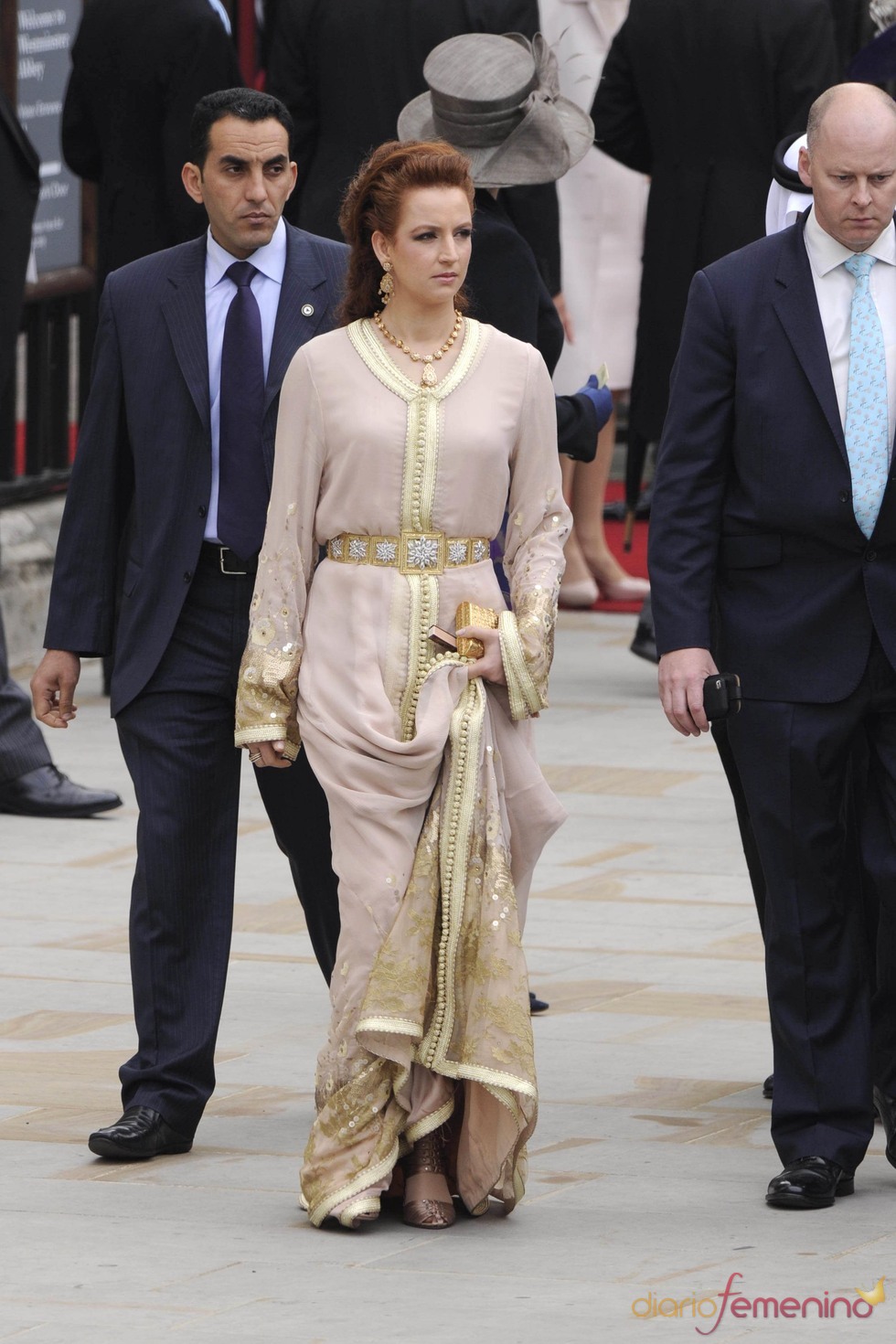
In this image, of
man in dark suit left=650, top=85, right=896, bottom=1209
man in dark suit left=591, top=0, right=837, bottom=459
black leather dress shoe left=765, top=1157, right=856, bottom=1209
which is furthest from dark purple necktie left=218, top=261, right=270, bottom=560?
man in dark suit left=591, top=0, right=837, bottom=459

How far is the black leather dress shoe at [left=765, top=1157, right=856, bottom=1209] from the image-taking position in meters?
5.17

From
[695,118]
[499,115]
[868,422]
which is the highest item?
[695,118]

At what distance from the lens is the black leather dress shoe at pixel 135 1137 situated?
5.44m

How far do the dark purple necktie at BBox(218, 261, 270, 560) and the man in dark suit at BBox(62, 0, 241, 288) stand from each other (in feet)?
13.1

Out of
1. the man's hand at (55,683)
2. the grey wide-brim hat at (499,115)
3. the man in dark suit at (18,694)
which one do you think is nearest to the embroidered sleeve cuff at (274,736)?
the man's hand at (55,683)

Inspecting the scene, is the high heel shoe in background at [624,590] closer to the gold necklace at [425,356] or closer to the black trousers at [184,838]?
the black trousers at [184,838]

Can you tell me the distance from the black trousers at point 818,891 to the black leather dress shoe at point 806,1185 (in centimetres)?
5

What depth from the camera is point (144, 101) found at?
966 cm

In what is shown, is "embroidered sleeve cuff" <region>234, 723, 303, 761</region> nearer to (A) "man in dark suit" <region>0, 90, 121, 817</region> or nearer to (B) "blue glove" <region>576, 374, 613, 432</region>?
(B) "blue glove" <region>576, 374, 613, 432</region>

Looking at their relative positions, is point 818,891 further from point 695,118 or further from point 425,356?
point 695,118

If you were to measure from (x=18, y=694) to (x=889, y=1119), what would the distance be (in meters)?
3.94

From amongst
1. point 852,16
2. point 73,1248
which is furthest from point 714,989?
point 852,16

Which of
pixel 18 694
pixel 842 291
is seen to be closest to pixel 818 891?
pixel 842 291

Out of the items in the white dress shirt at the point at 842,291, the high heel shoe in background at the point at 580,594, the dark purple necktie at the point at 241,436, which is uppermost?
the white dress shirt at the point at 842,291
